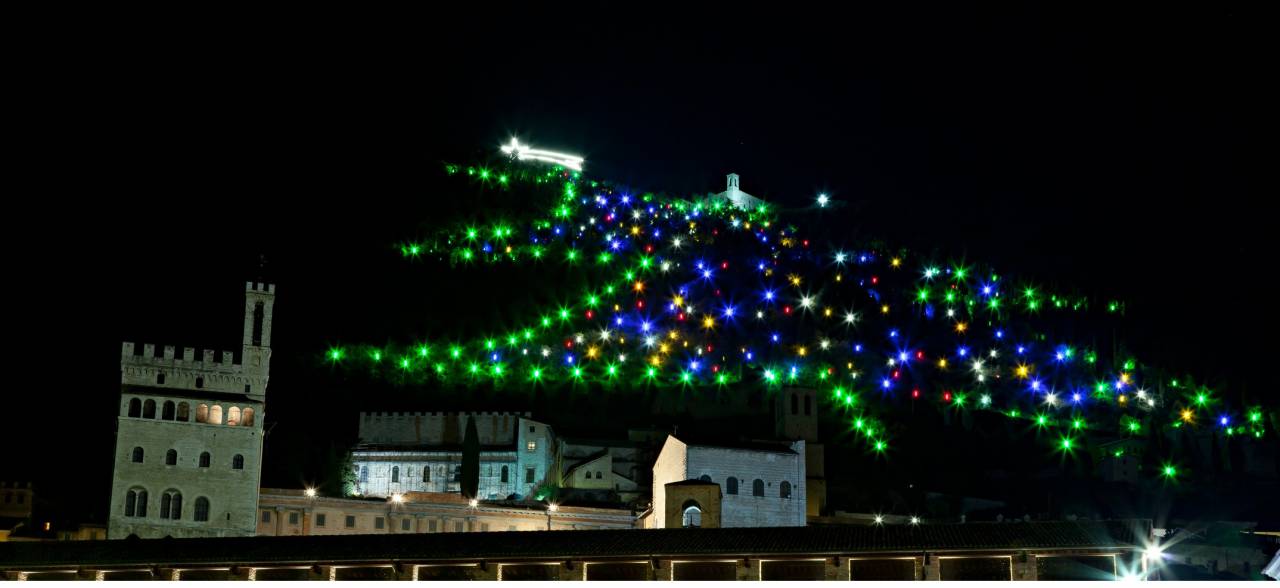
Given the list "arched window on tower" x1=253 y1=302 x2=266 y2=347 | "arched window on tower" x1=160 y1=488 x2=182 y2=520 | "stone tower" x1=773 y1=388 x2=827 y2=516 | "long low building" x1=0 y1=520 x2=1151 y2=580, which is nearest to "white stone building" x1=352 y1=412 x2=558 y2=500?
"stone tower" x1=773 y1=388 x2=827 y2=516

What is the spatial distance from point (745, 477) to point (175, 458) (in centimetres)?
2838

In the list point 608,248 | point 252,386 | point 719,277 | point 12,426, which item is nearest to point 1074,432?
point 719,277

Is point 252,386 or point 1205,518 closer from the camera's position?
point 252,386

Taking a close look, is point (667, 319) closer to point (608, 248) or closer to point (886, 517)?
point (608, 248)

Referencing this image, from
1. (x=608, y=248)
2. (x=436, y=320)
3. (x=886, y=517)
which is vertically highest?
(x=608, y=248)

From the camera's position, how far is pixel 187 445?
59375mm

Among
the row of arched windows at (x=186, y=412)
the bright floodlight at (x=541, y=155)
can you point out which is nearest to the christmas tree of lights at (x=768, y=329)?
the bright floodlight at (x=541, y=155)

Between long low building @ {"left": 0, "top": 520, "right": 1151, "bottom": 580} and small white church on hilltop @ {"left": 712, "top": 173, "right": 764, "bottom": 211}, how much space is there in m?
115

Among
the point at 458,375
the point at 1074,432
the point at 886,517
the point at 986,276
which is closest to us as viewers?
the point at 886,517

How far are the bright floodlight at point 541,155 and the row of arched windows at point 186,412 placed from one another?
289ft

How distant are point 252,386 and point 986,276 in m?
102

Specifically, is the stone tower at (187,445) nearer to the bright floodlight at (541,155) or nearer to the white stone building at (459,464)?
the white stone building at (459,464)

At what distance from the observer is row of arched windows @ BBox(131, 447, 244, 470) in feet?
192

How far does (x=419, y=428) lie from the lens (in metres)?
81.0
